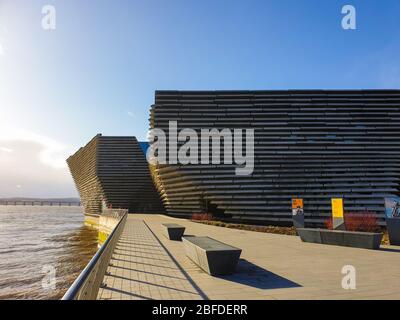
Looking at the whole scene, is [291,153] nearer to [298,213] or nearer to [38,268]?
[298,213]

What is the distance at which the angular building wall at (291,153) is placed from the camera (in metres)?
43.6

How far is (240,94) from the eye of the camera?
50156 millimetres

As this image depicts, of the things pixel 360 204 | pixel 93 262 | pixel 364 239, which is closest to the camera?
pixel 93 262

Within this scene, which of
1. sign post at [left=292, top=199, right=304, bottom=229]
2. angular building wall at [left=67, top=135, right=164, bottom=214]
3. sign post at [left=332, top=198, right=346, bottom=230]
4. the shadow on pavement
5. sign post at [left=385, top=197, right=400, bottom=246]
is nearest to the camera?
the shadow on pavement

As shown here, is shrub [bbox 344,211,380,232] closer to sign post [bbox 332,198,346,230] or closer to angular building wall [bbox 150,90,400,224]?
sign post [bbox 332,198,346,230]

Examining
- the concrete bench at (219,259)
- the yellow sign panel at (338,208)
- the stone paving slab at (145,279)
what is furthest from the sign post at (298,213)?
the concrete bench at (219,259)

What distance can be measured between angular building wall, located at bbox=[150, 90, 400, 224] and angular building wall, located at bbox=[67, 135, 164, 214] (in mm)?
25434

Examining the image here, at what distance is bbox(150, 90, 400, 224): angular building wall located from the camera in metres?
43.6

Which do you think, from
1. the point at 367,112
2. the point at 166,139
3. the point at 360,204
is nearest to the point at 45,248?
the point at 166,139

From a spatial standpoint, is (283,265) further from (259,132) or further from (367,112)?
(367,112)

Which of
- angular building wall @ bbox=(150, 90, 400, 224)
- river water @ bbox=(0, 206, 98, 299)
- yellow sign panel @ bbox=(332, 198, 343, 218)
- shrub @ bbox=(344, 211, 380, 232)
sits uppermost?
angular building wall @ bbox=(150, 90, 400, 224)

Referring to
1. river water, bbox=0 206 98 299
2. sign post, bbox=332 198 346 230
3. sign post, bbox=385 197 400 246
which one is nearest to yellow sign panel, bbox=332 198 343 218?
sign post, bbox=332 198 346 230
